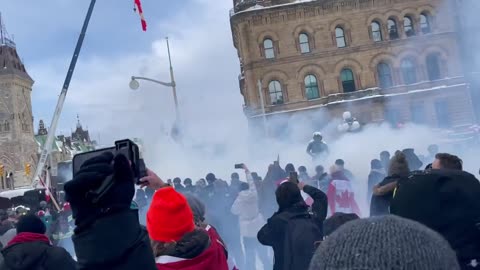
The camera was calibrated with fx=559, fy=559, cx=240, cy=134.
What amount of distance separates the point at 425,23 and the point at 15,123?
70818mm

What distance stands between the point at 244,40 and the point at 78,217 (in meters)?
39.2

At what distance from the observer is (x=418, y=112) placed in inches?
1593

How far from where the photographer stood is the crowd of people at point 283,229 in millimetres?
1259

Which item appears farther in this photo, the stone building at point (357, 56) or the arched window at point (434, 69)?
the arched window at point (434, 69)

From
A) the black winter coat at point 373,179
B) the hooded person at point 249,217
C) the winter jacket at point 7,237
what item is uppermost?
the winter jacket at point 7,237

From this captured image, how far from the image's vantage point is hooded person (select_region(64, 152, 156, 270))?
234 cm

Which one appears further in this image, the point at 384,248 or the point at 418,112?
the point at 418,112

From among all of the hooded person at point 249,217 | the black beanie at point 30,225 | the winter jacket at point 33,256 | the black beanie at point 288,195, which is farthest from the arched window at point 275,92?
the winter jacket at point 33,256

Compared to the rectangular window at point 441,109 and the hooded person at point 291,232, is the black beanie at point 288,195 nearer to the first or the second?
the hooded person at point 291,232

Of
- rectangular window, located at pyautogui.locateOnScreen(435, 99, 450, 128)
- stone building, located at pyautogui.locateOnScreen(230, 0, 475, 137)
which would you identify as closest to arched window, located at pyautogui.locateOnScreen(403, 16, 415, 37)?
stone building, located at pyautogui.locateOnScreen(230, 0, 475, 137)

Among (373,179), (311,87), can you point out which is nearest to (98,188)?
(373,179)

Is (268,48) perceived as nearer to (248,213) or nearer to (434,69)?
(434,69)

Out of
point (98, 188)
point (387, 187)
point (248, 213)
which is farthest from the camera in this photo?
point (248, 213)

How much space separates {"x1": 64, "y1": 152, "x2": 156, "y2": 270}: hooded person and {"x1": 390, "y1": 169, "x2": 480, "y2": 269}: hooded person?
2221mm
